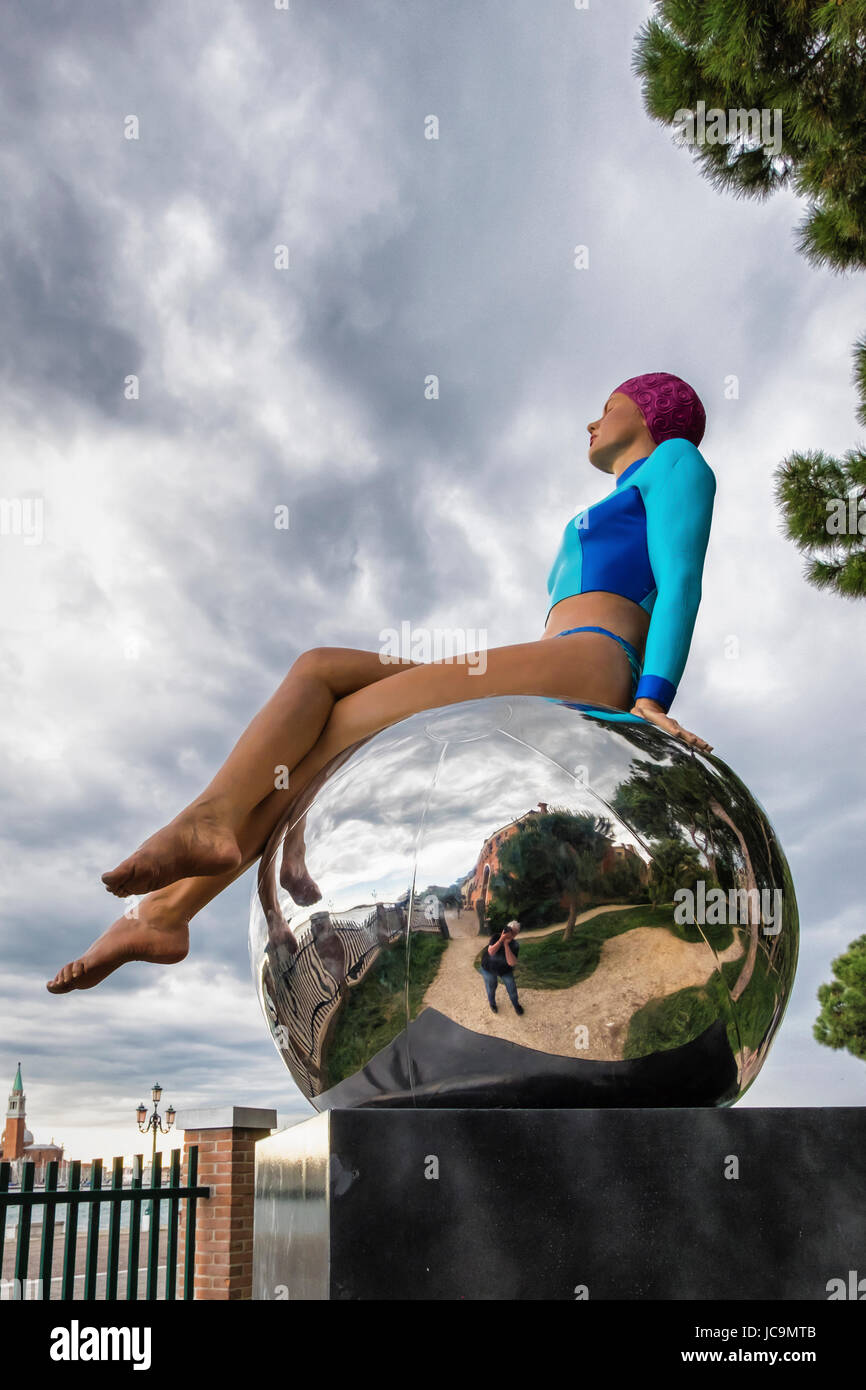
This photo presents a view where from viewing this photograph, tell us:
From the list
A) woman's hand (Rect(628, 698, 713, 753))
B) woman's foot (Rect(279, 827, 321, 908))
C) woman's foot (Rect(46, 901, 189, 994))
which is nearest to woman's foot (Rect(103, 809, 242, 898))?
woman's foot (Rect(279, 827, 321, 908))

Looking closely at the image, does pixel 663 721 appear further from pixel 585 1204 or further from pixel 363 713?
pixel 585 1204

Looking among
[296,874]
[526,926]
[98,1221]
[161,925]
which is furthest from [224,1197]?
[526,926]

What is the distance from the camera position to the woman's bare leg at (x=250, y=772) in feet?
8.20

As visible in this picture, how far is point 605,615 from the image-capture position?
3.21 meters

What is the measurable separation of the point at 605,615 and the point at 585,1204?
1815 millimetres

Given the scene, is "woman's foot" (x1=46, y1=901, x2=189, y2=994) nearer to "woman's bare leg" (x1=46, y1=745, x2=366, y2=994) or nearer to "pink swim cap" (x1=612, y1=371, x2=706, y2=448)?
"woman's bare leg" (x1=46, y1=745, x2=366, y2=994)

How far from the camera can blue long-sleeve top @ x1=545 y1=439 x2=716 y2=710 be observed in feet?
10.2

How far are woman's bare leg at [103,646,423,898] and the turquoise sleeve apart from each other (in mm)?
733

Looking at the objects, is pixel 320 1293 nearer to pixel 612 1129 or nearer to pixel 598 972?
pixel 612 1129

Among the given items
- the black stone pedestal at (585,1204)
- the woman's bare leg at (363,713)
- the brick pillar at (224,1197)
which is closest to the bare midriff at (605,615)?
the woman's bare leg at (363,713)

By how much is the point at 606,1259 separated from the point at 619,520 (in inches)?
88.4
